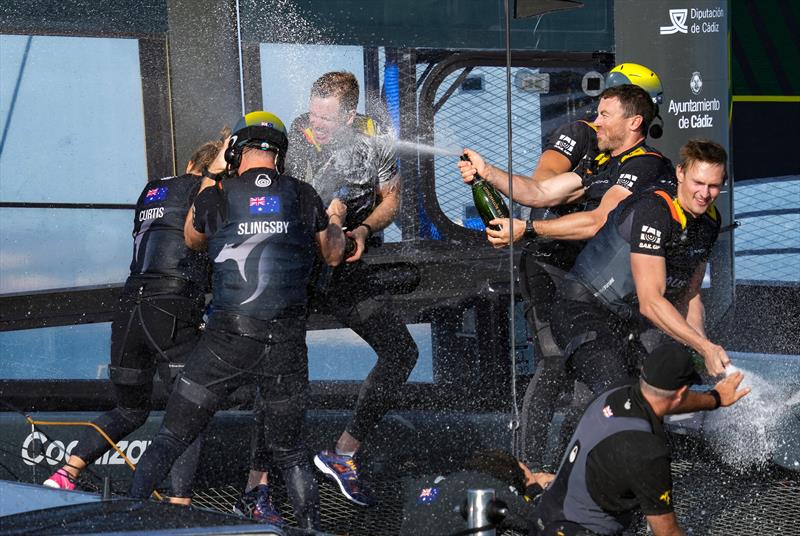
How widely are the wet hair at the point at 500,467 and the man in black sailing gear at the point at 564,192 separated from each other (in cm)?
89

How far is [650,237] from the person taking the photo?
14.5 feet

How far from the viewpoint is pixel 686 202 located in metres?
4.52

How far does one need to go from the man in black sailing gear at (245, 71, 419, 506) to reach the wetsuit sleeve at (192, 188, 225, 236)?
0.68 meters

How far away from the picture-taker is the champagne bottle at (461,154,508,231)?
4.80 metres

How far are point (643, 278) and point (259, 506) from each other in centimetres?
160

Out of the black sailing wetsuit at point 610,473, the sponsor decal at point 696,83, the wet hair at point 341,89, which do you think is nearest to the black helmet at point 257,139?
the wet hair at point 341,89

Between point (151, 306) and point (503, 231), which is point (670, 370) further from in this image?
point (151, 306)

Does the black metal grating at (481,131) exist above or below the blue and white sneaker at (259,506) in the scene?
above

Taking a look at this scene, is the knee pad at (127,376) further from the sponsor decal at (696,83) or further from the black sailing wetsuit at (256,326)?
the sponsor decal at (696,83)

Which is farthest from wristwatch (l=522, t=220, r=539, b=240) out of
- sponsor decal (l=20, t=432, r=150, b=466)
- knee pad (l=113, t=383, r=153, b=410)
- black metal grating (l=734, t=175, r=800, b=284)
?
black metal grating (l=734, t=175, r=800, b=284)

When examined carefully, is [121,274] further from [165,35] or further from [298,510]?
[298,510]

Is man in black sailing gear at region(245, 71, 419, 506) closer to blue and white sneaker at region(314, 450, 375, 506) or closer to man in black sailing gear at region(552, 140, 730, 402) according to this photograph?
blue and white sneaker at region(314, 450, 375, 506)

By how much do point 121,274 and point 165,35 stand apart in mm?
1008

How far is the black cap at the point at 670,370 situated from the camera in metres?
3.40
